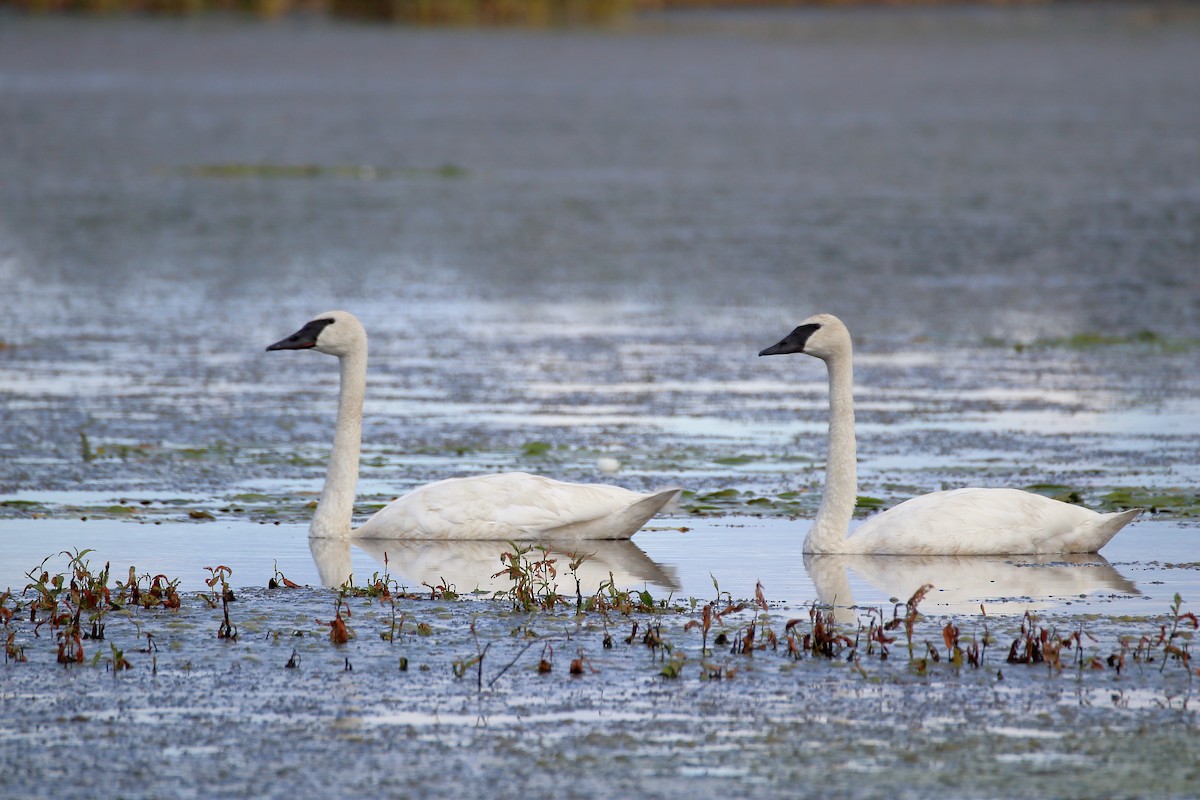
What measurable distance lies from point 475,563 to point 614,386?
5158 mm

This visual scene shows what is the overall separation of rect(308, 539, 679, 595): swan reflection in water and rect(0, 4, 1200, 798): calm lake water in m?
0.05

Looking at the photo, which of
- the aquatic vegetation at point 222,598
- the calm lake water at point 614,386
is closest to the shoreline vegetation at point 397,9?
the calm lake water at point 614,386

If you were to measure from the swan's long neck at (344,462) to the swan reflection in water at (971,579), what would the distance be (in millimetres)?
2122

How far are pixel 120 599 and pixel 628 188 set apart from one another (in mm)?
24395

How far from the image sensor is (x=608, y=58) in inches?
3081

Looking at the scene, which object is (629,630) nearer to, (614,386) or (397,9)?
(614,386)

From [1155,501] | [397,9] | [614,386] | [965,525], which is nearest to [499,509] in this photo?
[965,525]

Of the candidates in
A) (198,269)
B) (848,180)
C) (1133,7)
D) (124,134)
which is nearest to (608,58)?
(124,134)

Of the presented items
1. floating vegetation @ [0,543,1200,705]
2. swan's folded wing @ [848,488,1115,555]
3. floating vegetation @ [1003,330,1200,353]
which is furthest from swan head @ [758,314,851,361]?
floating vegetation @ [1003,330,1200,353]

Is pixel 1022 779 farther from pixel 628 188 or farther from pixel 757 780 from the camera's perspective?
pixel 628 188

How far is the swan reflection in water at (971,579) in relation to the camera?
832 cm

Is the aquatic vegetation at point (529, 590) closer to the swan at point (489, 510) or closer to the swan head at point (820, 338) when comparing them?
the swan at point (489, 510)

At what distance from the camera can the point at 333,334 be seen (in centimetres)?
1021

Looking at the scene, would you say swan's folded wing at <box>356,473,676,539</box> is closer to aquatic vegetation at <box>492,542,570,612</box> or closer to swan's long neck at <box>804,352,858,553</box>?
swan's long neck at <box>804,352,858,553</box>
